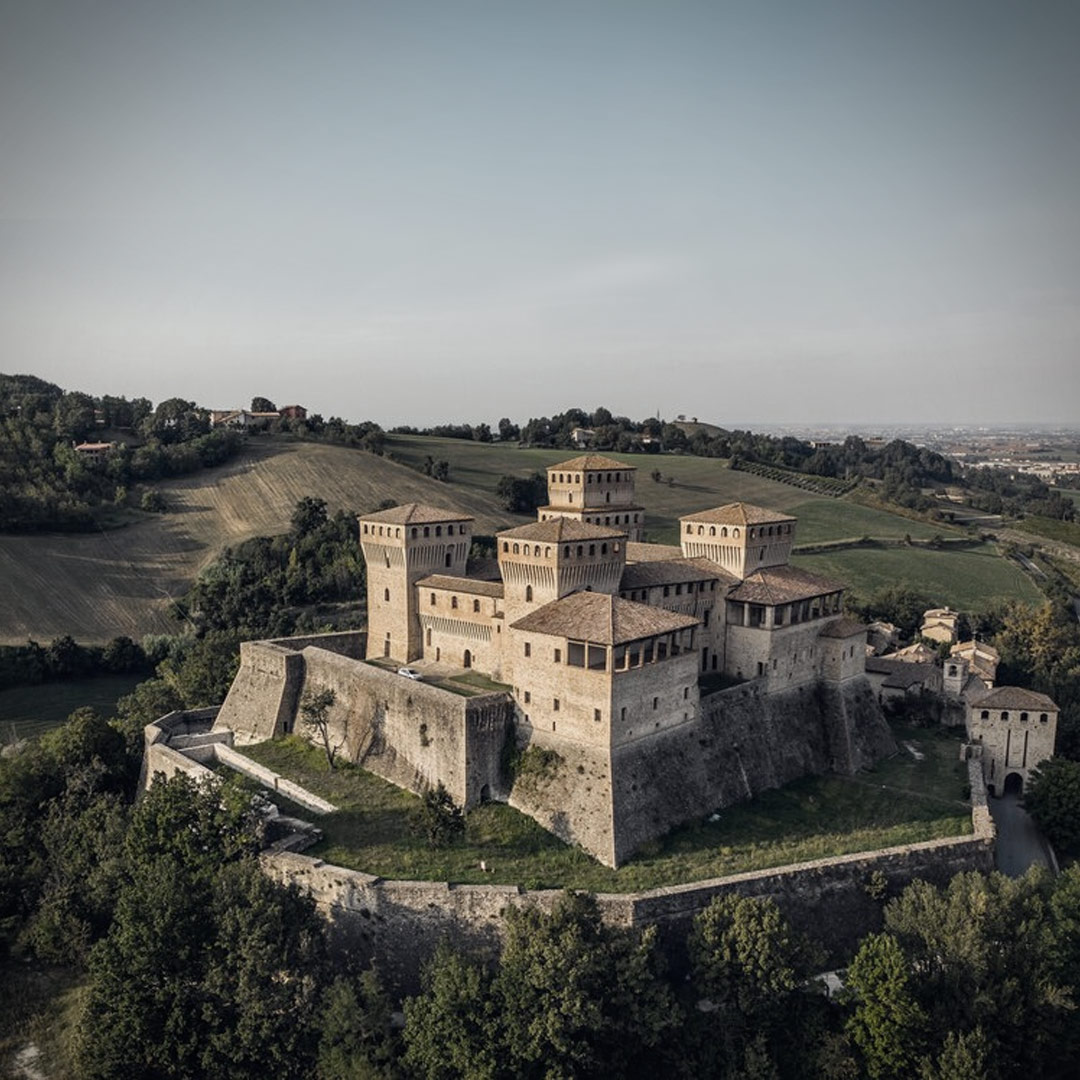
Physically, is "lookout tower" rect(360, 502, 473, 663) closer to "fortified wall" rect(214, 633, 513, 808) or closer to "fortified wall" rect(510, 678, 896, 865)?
"fortified wall" rect(214, 633, 513, 808)

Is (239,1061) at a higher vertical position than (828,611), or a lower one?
lower

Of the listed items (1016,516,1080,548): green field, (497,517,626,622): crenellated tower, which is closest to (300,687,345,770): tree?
(497,517,626,622): crenellated tower

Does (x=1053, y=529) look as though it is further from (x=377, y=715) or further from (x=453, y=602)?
(x=377, y=715)

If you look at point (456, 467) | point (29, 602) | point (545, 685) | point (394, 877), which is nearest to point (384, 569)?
point (545, 685)

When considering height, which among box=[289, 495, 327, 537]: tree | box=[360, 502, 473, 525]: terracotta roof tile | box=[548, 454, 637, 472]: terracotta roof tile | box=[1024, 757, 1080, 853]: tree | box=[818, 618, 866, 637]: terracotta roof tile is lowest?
box=[1024, 757, 1080, 853]: tree

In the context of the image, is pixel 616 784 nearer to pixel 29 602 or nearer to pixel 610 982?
pixel 610 982

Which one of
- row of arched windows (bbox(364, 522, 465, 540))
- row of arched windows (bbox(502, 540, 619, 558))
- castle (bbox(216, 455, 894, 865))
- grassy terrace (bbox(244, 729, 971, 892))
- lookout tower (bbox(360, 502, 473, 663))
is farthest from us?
lookout tower (bbox(360, 502, 473, 663))

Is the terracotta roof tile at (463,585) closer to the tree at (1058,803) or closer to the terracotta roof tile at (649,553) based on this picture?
the terracotta roof tile at (649,553)
